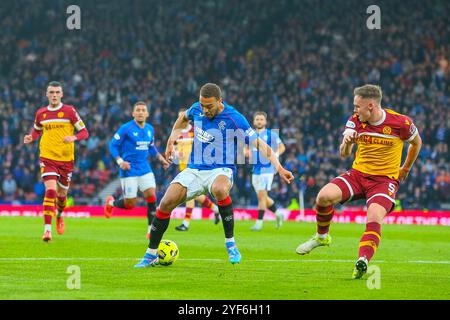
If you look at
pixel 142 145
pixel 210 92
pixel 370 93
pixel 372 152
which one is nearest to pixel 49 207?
pixel 142 145

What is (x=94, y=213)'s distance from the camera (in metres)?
31.4

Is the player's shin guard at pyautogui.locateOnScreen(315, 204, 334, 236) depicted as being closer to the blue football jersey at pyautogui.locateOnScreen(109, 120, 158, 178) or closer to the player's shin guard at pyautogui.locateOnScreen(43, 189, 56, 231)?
the player's shin guard at pyautogui.locateOnScreen(43, 189, 56, 231)

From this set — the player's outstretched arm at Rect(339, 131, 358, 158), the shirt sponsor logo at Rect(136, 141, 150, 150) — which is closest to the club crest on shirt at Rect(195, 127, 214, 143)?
the player's outstretched arm at Rect(339, 131, 358, 158)

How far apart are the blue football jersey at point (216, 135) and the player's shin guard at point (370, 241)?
2063 millimetres

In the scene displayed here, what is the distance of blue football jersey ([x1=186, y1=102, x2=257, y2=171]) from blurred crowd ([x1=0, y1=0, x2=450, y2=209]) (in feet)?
61.6

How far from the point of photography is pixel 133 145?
18.8 m

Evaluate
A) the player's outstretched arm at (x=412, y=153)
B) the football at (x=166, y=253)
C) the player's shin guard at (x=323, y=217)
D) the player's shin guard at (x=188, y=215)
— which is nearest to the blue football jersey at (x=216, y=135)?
the football at (x=166, y=253)

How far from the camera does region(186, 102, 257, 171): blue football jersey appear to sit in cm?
1199

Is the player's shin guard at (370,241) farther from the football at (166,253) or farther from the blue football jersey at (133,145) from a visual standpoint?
the blue football jersey at (133,145)

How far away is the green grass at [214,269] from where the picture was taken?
30.3 ft

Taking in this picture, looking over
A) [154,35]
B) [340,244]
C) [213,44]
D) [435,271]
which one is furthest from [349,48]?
[435,271]

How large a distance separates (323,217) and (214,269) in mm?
1607
